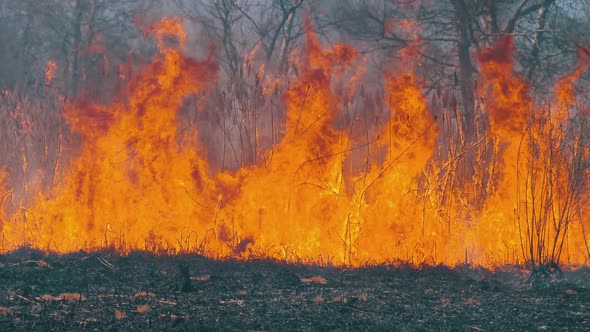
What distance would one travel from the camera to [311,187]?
1025 cm

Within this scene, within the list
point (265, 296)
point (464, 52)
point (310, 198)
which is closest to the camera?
point (265, 296)

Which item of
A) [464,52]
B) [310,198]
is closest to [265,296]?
[310,198]

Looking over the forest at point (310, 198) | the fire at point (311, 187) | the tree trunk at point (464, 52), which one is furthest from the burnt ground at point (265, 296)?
the tree trunk at point (464, 52)

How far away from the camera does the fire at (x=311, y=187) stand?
991 cm

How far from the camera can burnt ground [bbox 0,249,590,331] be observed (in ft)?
21.4

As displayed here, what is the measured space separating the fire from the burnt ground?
649mm

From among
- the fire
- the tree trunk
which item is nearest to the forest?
the fire

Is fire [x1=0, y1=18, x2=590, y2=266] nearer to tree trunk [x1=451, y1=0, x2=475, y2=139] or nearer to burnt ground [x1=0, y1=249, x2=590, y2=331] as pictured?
burnt ground [x1=0, y1=249, x2=590, y2=331]

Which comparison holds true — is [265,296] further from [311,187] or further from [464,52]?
[464,52]

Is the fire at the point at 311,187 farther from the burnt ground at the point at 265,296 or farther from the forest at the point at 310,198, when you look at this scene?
the burnt ground at the point at 265,296

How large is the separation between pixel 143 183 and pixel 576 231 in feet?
18.7

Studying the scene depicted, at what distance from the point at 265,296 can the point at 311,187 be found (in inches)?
111

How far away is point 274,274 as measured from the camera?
891 cm

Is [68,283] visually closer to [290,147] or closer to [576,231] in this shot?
[290,147]
